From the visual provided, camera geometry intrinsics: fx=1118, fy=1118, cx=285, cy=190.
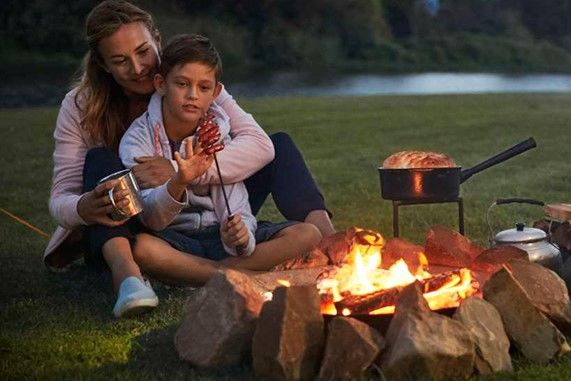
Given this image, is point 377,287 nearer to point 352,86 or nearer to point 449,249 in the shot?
point 449,249

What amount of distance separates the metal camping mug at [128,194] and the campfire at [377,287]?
32.3 inches

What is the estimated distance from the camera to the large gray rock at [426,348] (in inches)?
134

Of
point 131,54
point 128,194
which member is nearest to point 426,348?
point 128,194

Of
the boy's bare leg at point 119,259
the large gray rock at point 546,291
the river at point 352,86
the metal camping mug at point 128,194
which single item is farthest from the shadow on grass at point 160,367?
the river at point 352,86

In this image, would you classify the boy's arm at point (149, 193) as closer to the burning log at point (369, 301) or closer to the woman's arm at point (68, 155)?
the woman's arm at point (68, 155)

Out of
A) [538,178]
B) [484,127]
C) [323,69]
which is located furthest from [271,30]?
[538,178]

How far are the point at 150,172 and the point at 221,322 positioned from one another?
1.31 metres

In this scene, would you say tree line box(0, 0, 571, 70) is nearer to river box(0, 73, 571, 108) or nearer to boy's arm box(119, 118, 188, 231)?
river box(0, 73, 571, 108)

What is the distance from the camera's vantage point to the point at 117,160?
4.90 meters

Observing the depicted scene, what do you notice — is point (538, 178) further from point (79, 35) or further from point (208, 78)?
point (79, 35)

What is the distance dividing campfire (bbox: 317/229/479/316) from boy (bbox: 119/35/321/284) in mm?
574

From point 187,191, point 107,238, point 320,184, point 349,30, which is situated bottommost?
point 349,30

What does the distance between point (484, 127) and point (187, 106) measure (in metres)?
10.8

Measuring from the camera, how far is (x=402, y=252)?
15.3ft
